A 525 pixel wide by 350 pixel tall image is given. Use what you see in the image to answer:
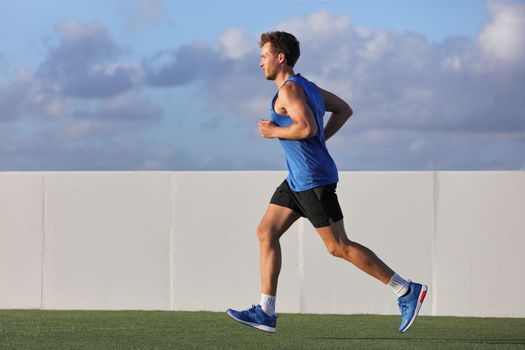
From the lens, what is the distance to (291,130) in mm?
5605

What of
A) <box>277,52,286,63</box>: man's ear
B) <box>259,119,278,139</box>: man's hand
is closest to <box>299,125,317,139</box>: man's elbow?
<box>259,119,278,139</box>: man's hand

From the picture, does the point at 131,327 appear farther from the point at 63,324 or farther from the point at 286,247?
the point at 286,247

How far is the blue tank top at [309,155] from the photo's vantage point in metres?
5.81

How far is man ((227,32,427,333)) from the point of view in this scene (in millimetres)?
5699

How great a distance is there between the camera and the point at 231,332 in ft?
24.1

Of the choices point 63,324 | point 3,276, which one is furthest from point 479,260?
point 3,276

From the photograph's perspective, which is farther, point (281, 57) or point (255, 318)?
point (255, 318)

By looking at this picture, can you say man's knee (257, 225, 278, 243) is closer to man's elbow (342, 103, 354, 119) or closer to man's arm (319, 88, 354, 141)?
man's arm (319, 88, 354, 141)

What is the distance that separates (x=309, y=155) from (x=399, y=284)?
1.00m

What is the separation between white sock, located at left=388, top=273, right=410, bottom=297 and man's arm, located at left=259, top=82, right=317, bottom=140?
3.58ft

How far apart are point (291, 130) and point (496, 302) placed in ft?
16.1

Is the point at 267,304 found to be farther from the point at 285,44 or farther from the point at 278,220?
the point at 285,44

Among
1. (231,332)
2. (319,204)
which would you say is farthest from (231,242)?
(319,204)

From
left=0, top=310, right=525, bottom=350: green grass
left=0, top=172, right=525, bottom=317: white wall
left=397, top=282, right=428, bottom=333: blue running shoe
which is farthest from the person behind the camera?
left=0, top=172, right=525, bottom=317: white wall
